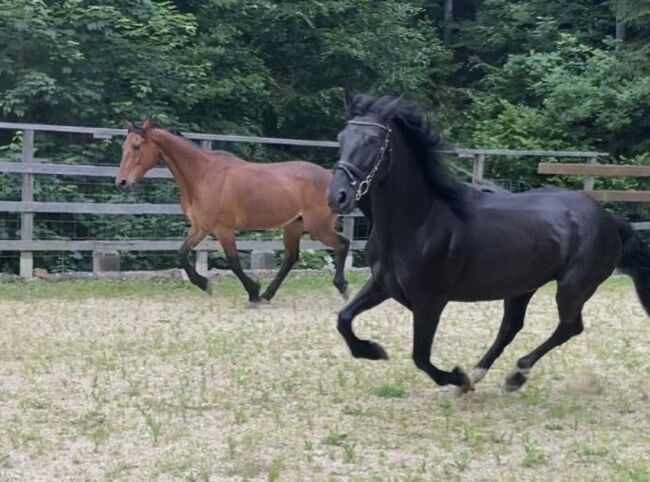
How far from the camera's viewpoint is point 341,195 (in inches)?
228

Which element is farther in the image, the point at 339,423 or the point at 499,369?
the point at 499,369

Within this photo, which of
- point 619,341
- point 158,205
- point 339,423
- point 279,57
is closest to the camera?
point 339,423

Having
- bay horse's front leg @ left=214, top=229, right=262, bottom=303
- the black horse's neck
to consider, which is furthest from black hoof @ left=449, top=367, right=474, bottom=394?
bay horse's front leg @ left=214, top=229, right=262, bottom=303

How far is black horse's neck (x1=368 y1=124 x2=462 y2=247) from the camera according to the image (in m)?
6.28

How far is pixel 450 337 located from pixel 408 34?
12.4 metres

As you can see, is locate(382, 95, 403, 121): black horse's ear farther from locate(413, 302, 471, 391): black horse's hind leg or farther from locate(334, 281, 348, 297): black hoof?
locate(334, 281, 348, 297): black hoof

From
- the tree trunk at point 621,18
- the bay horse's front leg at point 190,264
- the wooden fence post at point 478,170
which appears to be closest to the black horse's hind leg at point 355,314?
the bay horse's front leg at point 190,264

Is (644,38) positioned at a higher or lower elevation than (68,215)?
higher

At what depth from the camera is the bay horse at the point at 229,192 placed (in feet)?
37.7

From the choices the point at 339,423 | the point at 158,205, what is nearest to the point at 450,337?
the point at 339,423

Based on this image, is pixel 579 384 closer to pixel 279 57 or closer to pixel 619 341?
pixel 619 341

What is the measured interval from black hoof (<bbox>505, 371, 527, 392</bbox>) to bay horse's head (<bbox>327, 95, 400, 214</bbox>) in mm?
1529

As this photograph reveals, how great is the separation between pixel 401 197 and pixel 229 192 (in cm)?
542

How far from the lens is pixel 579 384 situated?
691cm
